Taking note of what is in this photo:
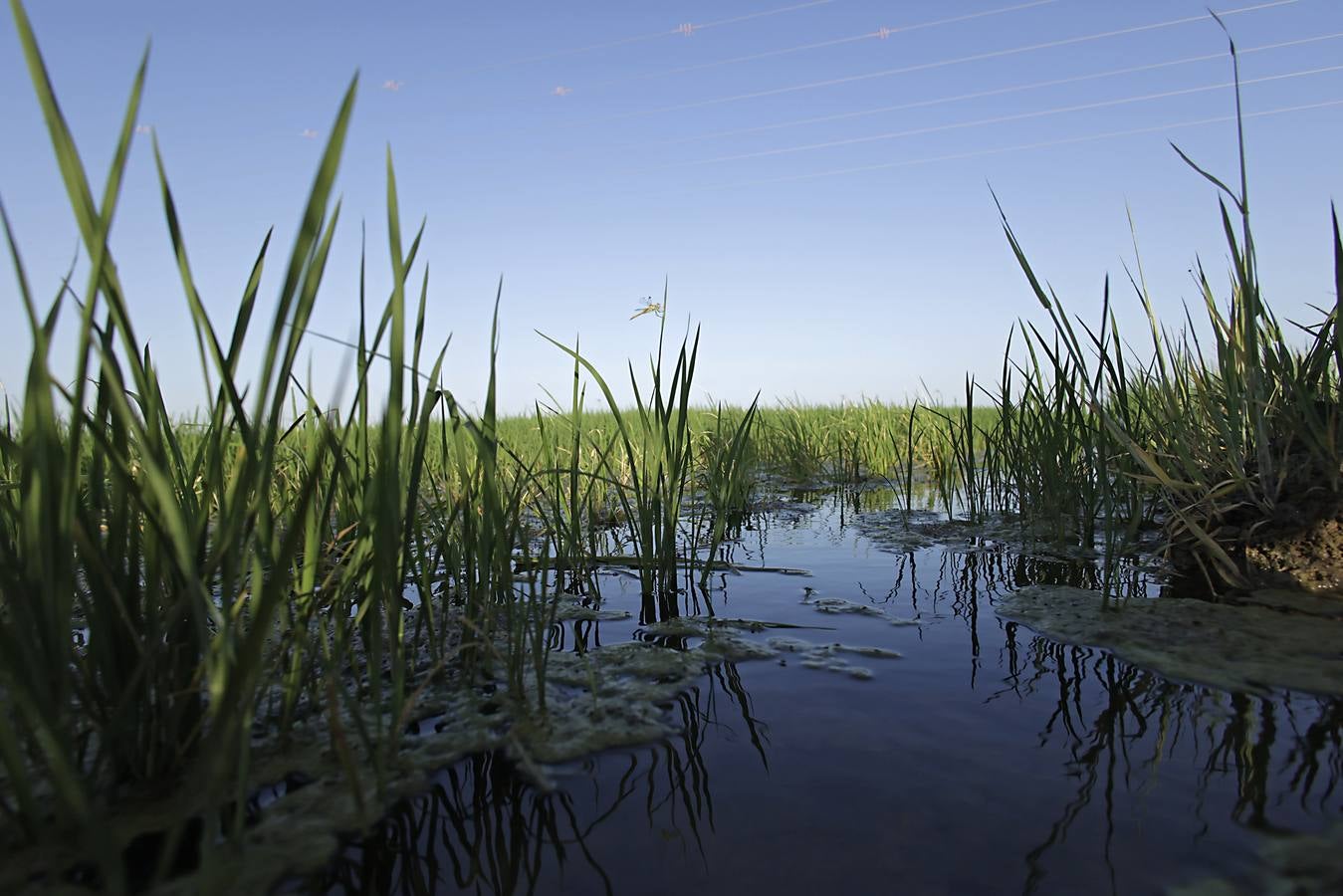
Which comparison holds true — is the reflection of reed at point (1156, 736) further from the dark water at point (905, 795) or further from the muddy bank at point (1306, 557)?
the muddy bank at point (1306, 557)

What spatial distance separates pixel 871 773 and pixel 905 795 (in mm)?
70

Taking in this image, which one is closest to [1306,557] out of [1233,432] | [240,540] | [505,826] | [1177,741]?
[1233,432]

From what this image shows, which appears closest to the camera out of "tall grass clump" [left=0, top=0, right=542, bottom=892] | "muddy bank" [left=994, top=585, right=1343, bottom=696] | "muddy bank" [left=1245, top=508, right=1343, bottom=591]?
"tall grass clump" [left=0, top=0, right=542, bottom=892]

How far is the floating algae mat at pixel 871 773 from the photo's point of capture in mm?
832

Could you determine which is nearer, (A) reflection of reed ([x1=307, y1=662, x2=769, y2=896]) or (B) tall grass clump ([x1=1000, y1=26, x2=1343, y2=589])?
(A) reflection of reed ([x1=307, y1=662, x2=769, y2=896])

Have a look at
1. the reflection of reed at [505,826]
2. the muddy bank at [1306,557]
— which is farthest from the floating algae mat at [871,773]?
the muddy bank at [1306,557]

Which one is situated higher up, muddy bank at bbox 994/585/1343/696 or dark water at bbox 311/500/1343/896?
muddy bank at bbox 994/585/1343/696

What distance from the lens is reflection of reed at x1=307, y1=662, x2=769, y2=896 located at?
2.80 ft

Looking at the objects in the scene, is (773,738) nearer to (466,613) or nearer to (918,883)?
(918,883)

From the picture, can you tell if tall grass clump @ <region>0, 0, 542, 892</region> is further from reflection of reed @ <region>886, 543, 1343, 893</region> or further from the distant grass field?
reflection of reed @ <region>886, 543, 1343, 893</region>

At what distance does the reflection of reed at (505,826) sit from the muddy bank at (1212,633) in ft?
2.62

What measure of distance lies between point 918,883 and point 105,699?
1.00 m

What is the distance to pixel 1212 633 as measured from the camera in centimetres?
153

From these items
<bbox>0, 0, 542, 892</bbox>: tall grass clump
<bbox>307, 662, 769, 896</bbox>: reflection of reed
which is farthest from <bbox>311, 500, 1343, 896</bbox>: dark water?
<bbox>0, 0, 542, 892</bbox>: tall grass clump
